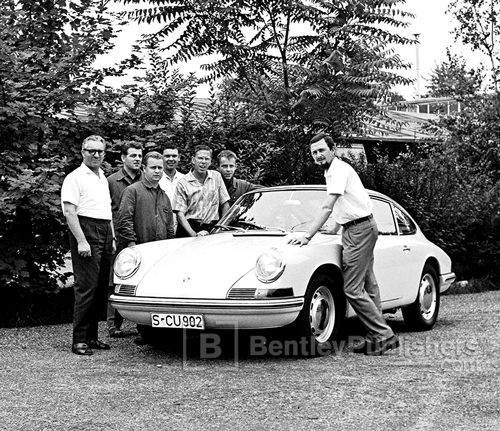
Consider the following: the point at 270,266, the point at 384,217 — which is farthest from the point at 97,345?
the point at 384,217

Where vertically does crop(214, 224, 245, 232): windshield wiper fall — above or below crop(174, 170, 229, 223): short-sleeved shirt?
below

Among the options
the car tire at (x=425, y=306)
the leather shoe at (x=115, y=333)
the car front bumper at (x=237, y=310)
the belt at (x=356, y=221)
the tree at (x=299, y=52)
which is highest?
the tree at (x=299, y=52)

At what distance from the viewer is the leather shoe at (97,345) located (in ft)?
25.3

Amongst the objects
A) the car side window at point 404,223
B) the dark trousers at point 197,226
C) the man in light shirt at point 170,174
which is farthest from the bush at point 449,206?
the dark trousers at point 197,226

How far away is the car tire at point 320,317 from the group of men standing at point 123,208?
5.24 feet

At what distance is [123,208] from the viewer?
8258mm

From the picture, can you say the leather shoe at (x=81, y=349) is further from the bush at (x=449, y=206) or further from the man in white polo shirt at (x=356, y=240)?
the bush at (x=449, y=206)

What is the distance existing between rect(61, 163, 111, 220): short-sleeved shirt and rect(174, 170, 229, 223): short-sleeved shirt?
1247 mm

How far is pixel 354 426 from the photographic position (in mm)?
4898

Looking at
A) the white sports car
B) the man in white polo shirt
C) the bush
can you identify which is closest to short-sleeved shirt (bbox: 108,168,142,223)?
the white sports car

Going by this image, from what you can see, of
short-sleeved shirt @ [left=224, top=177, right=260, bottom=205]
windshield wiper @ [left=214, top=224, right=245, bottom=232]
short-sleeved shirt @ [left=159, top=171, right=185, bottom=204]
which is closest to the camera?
windshield wiper @ [left=214, top=224, right=245, bottom=232]

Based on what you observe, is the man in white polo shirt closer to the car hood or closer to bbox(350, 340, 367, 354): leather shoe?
bbox(350, 340, 367, 354): leather shoe

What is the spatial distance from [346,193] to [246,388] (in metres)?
2.29

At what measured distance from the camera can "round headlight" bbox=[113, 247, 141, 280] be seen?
7.35 metres
